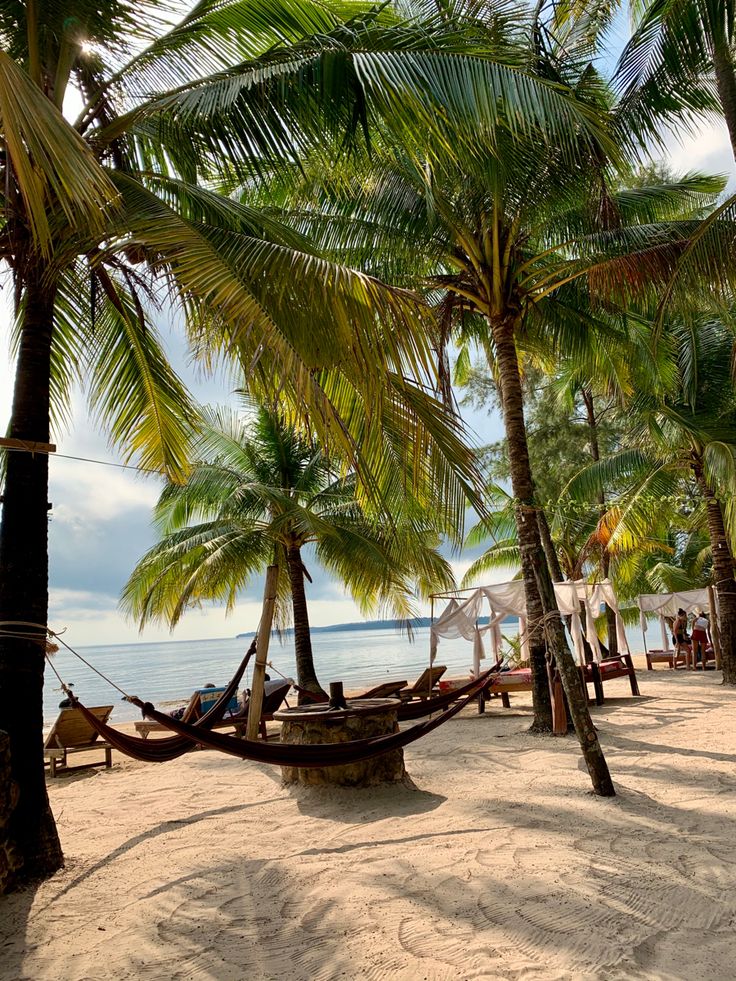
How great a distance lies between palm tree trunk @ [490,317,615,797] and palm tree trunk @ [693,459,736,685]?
17.8 ft

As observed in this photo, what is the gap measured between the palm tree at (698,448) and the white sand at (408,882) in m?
5.66

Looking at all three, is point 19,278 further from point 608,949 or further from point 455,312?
point 455,312

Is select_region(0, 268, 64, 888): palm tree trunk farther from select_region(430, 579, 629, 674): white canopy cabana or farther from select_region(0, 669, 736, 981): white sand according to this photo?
select_region(430, 579, 629, 674): white canopy cabana

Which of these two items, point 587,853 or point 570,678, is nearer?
point 587,853

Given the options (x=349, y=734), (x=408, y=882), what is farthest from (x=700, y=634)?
(x=408, y=882)

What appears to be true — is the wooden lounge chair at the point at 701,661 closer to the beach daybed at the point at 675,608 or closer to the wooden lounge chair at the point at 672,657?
the beach daybed at the point at 675,608

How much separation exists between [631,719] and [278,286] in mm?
6697

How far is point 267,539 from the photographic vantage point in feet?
41.2

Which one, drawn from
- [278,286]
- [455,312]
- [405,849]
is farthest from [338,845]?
[455,312]

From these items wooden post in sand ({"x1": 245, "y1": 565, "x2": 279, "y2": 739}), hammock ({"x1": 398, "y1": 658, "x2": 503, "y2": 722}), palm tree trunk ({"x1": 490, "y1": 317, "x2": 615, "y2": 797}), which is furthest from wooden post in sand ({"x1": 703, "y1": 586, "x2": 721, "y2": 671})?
wooden post in sand ({"x1": 245, "y1": 565, "x2": 279, "y2": 739})

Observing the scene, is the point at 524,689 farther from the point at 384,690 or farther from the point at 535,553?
the point at 535,553

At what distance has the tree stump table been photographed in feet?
17.7

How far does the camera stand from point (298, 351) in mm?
3611

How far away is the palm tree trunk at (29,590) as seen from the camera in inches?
153
